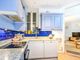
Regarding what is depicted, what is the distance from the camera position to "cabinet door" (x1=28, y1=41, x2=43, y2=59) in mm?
4738

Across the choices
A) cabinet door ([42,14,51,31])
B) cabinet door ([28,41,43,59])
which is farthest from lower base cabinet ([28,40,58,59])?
cabinet door ([42,14,51,31])

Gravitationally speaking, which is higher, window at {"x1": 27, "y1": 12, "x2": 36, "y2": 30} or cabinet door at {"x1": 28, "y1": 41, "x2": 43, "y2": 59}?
window at {"x1": 27, "y1": 12, "x2": 36, "y2": 30}

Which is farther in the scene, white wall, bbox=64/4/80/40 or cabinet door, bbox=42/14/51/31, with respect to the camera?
white wall, bbox=64/4/80/40

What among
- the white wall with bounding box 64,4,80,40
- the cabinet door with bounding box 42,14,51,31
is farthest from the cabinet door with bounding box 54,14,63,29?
the white wall with bounding box 64,4,80,40

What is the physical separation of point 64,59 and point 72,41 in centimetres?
365

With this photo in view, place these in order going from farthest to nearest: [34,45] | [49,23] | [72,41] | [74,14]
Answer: [72,41]
[74,14]
[49,23]
[34,45]

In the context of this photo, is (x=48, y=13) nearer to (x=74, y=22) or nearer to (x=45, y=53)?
(x=45, y=53)

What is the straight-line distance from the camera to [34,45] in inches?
187

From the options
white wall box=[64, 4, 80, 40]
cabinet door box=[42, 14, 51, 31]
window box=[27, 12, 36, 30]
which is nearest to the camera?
cabinet door box=[42, 14, 51, 31]

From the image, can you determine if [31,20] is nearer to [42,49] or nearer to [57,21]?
[57,21]

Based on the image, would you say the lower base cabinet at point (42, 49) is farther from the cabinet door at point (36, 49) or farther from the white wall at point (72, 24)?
the white wall at point (72, 24)

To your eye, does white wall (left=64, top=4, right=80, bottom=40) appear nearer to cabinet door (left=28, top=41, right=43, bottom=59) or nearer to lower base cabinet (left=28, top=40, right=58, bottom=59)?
lower base cabinet (left=28, top=40, right=58, bottom=59)

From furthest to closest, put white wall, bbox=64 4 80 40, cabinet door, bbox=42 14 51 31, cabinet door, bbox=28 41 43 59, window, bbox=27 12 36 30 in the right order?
1. white wall, bbox=64 4 80 40
2. window, bbox=27 12 36 30
3. cabinet door, bbox=42 14 51 31
4. cabinet door, bbox=28 41 43 59

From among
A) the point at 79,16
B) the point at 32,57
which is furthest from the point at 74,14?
the point at 32,57
